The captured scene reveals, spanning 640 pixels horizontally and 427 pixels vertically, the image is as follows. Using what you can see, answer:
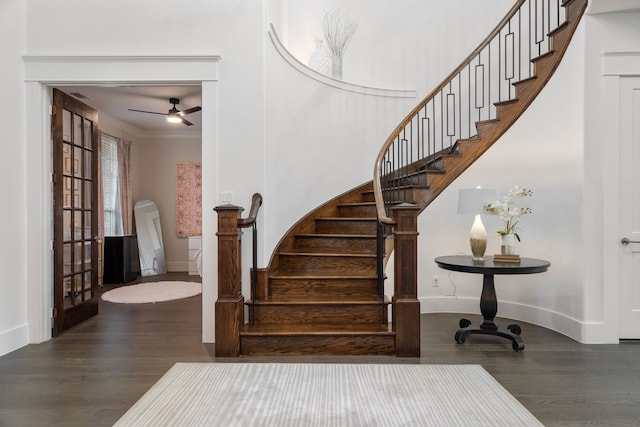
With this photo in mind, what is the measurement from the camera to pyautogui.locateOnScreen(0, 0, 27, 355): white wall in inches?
131

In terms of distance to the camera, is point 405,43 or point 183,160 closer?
point 405,43

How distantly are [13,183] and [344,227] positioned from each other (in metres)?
→ 3.18

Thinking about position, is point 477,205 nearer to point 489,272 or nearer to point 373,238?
point 489,272

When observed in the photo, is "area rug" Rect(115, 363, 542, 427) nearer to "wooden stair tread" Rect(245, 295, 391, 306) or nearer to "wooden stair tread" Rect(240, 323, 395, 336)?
"wooden stair tread" Rect(240, 323, 395, 336)

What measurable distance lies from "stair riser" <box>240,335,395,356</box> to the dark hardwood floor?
0.07m

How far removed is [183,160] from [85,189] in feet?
12.4

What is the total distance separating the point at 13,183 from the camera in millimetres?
3439

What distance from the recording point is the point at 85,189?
438 centimetres

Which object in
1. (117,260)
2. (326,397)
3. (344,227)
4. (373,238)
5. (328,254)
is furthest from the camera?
(117,260)

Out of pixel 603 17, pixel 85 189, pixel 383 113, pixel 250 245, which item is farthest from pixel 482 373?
pixel 85 189

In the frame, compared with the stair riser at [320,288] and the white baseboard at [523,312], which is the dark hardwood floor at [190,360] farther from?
the stair riser at [320,288]

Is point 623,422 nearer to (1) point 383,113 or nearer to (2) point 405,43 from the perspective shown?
(1) point 383,113

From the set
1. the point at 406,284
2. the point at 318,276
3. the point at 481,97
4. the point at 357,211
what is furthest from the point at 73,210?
the point at 481,97

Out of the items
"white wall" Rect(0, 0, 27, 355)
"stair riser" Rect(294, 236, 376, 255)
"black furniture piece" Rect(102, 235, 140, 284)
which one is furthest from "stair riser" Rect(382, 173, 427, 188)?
"black furniture piece" Rect(102, 235, 140, 284)
